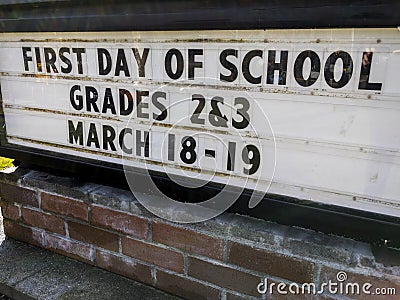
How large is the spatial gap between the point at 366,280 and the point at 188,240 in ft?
2.07

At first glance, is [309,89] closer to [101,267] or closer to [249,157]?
[249,157]

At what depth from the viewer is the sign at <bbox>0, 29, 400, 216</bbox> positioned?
1050mm

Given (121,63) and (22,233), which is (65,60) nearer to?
(121,63)

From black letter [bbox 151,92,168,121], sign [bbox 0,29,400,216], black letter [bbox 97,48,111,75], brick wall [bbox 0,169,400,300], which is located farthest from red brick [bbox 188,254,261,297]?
black letter [bbox 97,48,111,75]

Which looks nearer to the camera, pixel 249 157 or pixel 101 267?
pixel 249 157

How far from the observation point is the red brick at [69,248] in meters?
1.74

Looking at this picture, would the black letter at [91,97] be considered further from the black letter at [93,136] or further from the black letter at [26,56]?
the black letter at [26,56]

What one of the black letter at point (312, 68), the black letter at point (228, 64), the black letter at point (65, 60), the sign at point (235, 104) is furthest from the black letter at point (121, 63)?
the black letter at point (312, 68)

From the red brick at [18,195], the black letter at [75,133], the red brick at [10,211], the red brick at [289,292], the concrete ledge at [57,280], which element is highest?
the black letter at [75,133]

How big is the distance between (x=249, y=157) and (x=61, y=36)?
2.91ft

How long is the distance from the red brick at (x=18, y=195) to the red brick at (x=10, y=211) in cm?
3

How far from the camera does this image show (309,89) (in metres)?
1.10

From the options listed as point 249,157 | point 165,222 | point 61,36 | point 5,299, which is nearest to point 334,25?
point 249,157

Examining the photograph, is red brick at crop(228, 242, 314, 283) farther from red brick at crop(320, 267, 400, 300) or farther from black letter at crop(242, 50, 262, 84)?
black letter at crop(242, 50, 262, 84)
